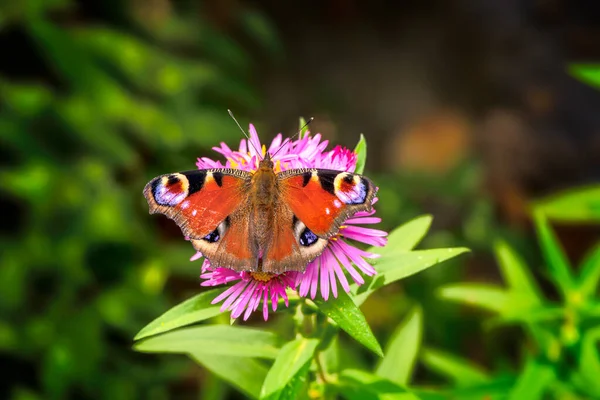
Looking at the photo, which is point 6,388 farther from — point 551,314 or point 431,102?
point 431,102

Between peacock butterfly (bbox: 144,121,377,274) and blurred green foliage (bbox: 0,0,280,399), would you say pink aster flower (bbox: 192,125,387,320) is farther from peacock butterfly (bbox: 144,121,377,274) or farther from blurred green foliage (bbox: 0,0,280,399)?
blurred green foliage (bbox: 0,0,280,399)

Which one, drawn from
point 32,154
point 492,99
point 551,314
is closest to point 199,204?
point 551,314

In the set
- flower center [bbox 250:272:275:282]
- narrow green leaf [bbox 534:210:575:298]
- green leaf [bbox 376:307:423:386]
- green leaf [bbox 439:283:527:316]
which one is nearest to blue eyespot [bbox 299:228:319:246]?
flower center [bbox 250:272:275:282]

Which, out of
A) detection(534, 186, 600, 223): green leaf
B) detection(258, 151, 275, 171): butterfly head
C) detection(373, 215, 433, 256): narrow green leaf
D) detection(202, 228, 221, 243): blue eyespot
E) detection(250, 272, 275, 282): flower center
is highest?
detection(534, 186, 600, 223): green leaf

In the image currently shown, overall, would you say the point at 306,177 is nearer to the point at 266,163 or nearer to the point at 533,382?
the point at 266,163

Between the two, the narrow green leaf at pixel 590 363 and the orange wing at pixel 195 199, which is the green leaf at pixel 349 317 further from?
the narrow green leaf at pixel 590 363

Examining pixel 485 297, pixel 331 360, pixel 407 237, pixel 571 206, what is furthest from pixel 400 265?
pixel 571 206
